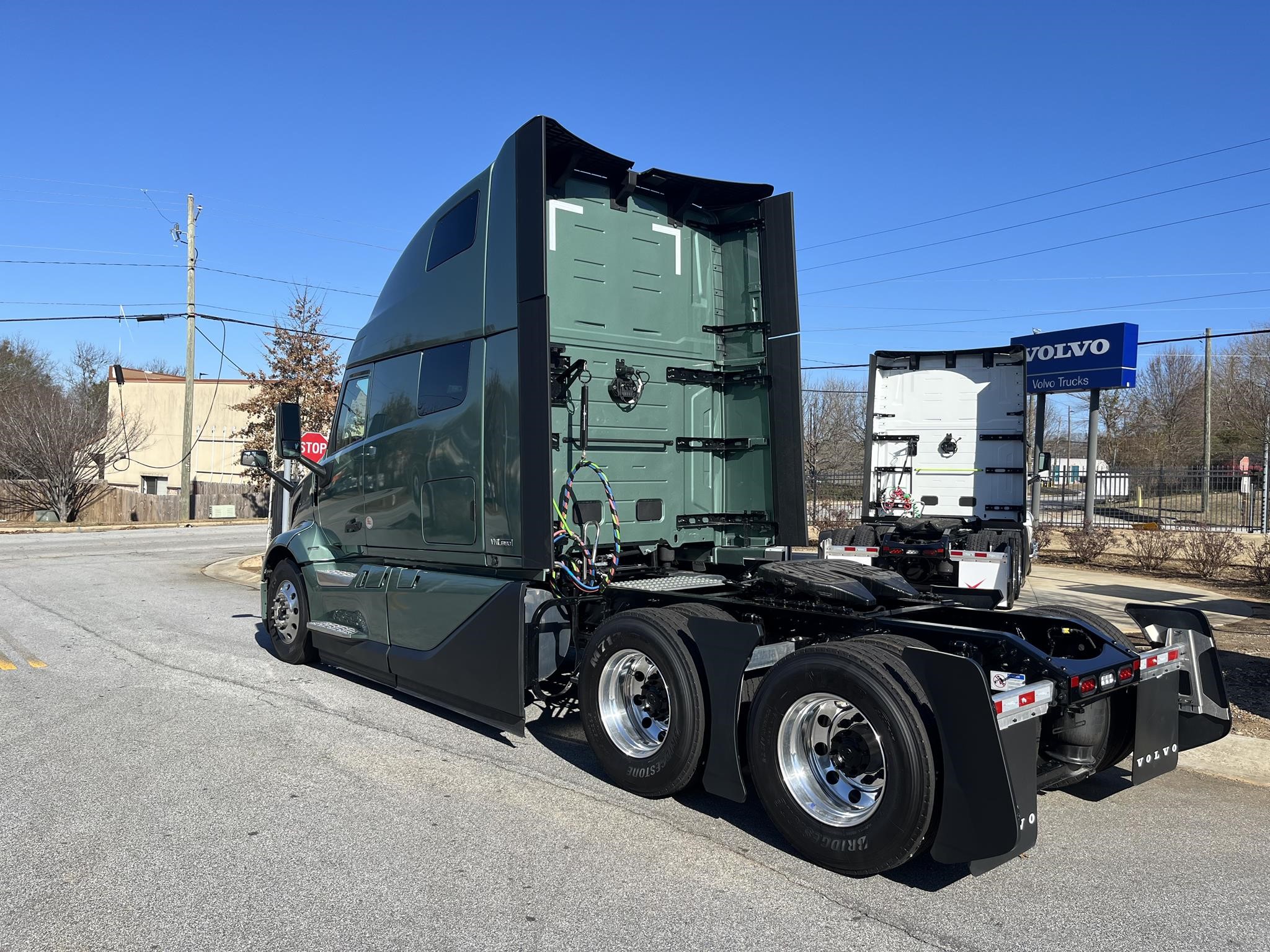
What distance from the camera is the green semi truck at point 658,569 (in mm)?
3920

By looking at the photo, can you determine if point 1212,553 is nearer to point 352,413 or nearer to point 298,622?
point 352,413

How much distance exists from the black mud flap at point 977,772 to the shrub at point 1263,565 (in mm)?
12368

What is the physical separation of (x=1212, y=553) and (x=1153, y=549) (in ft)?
4.20

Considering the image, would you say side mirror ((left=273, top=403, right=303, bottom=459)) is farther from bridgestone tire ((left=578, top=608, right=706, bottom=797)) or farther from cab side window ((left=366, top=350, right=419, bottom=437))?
bridgestone tire ((left=578, top=608, right=706, bottom=797))

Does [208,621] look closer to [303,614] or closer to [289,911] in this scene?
[303,614]

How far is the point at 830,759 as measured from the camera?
412 centimetres

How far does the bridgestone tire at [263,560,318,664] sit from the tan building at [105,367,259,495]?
130 feet

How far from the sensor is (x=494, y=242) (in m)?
6.00

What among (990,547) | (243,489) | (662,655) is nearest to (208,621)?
(662,655)

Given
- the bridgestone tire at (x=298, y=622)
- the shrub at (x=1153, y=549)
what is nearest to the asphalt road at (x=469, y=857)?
the bridgestone tire at (x=298, y=622)

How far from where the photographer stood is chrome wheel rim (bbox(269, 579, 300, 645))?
27.0 ft

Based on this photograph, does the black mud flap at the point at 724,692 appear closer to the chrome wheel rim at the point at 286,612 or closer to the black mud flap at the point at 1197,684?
the black mud flap at the point at 1197,684

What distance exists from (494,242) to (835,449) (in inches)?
1679

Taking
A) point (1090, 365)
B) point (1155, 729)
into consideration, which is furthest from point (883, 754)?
point (1090, 365)
